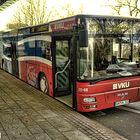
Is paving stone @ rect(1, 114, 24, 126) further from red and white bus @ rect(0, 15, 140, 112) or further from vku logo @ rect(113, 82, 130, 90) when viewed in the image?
vku logo @ rect(113, 82, 130, 90)

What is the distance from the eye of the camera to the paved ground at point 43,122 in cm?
686

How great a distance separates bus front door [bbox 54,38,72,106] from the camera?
10.9m

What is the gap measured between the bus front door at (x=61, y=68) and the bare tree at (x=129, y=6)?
53.6ft

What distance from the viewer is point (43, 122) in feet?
25.7

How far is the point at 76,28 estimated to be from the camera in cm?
873

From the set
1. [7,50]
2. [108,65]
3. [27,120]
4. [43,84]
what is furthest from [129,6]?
[27,120]

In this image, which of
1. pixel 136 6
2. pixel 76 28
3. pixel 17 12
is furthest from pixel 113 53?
pixel 17 12

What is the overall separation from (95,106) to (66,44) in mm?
3157

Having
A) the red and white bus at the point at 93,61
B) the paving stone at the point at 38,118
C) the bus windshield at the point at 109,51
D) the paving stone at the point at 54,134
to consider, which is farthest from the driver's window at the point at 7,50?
the paving stone at the point at 54,134

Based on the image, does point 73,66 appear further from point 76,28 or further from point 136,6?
point 136,6

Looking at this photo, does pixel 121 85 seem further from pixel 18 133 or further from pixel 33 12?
pixel 33 12

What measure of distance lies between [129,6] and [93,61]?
20003 mm

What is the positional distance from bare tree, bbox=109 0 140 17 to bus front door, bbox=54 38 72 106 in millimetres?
16326

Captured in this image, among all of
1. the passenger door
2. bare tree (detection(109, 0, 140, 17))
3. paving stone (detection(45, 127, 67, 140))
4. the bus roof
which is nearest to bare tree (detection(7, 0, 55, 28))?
bare tree (detection(109, 0, 140, 17))
